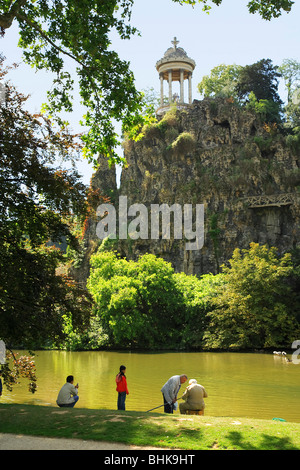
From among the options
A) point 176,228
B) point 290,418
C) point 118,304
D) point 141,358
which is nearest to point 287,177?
point 176,228

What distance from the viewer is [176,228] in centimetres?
4600

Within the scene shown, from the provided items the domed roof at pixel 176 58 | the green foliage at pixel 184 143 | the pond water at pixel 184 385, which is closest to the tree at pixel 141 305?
the pond water at pixel 184 385

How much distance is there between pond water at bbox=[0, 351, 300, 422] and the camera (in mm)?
15625

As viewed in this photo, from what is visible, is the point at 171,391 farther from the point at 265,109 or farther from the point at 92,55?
the point at 265,109

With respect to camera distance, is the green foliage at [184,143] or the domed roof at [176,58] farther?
the domed roof at [176,58]

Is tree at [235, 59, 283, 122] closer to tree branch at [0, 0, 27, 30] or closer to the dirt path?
tree branch at [0, 0, 27, 30]

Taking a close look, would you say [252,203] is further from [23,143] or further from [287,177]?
[23,143]

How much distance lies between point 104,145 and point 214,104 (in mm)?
38408

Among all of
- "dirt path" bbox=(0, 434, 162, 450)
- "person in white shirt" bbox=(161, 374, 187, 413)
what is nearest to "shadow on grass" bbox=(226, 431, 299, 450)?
"dirt path" bbox=(0, 434, 162, 450)

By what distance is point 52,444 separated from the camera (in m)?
6.92

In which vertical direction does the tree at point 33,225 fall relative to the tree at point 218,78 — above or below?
below

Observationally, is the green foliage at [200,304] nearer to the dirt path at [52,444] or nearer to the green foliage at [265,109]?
the green foliage at [265,109]

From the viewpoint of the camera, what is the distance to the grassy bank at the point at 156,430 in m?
6.82

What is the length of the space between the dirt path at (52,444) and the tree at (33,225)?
390 cm
